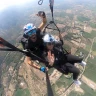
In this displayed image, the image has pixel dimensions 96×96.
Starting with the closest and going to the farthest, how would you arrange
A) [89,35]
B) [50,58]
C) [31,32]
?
[50,58]
[31,32]
[89,35]

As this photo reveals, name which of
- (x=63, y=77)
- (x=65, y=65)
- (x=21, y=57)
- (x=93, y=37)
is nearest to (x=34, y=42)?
(x=65, y=65)

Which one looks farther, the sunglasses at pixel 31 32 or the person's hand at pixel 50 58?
the sunglasses at pixel 31 32

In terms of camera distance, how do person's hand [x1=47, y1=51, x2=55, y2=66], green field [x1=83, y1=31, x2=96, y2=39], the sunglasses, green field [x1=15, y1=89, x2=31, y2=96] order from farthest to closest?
green field [x1=83, y1=31, x2=96, y2=39] → green field [x1=15, y1=89, x2=31, y2=96] → the sunglasses → person's hand [x1=47, y1=51, x2=55, y2=66]

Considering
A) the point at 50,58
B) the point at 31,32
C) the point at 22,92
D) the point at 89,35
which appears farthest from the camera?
the point at 89,35

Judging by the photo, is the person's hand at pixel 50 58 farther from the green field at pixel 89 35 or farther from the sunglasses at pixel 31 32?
the green field at pixel 89 35

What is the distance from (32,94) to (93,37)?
1926 inches

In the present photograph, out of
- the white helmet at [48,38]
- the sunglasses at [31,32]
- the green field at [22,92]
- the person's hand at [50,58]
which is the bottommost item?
the green field at [22,92]

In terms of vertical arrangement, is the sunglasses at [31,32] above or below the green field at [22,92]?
above

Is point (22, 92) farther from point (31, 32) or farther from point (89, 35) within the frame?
point (31, 32)

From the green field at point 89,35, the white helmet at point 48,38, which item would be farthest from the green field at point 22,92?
the white helmet at point 48,38

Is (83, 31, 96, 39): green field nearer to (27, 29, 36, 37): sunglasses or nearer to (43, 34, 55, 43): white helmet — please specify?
(43, 34, 55, 43): white helmet

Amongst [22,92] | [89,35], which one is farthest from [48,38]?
[89,35]

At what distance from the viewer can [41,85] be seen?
69.0 meters

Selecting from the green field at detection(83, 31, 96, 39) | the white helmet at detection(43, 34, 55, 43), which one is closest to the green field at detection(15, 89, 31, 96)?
the green field at detection(83, 31, 96, 39)
